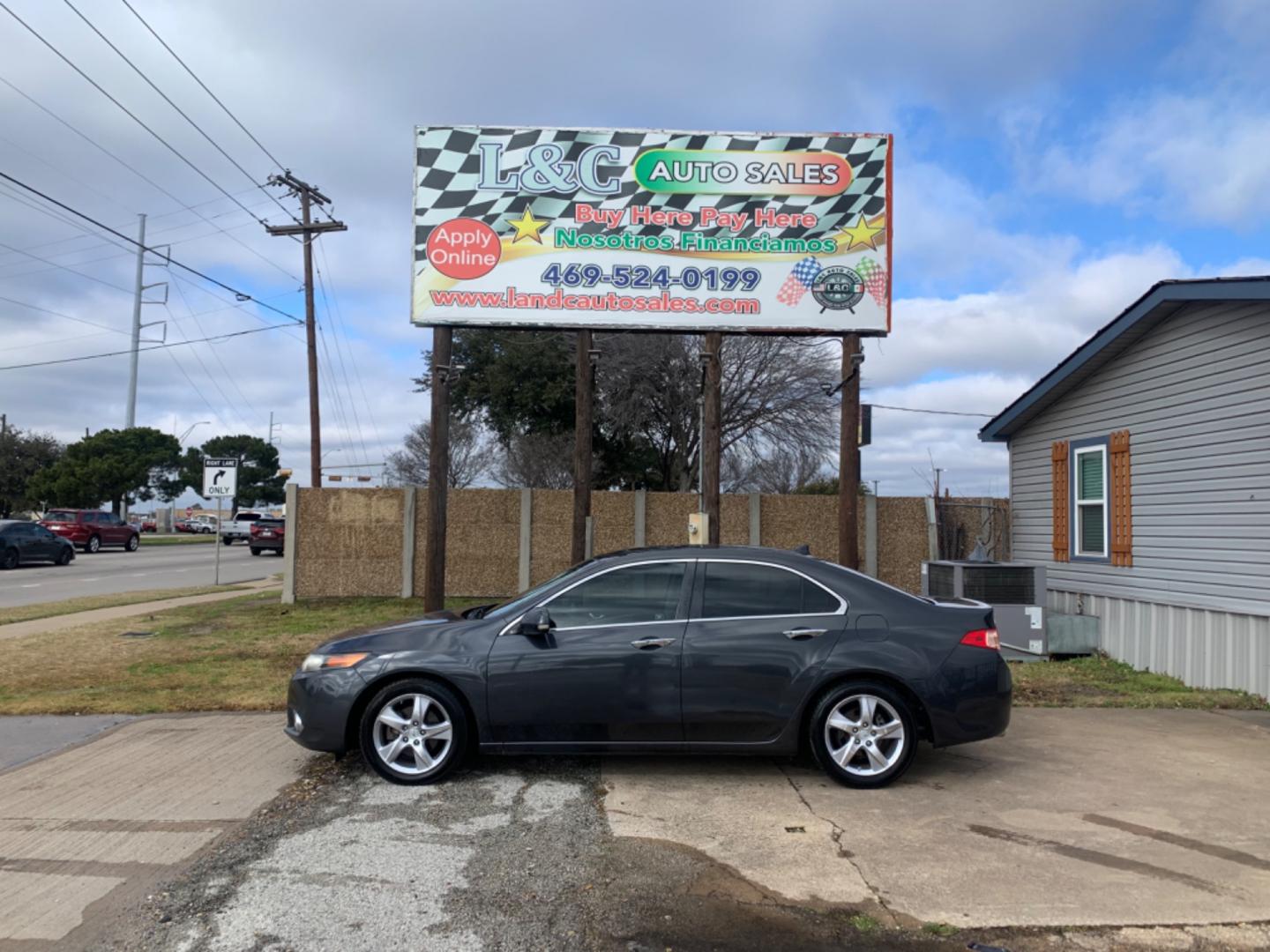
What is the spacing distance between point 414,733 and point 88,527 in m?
35.7

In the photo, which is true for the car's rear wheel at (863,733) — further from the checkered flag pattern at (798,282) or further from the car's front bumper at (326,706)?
the checkered flag pattern at (798,282)

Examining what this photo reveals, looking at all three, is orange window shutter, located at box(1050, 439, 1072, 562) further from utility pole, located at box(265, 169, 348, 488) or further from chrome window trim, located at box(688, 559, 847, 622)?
utility pole, located at box(265, 169, 348, 488)

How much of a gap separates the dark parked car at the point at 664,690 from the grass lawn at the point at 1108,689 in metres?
3.09

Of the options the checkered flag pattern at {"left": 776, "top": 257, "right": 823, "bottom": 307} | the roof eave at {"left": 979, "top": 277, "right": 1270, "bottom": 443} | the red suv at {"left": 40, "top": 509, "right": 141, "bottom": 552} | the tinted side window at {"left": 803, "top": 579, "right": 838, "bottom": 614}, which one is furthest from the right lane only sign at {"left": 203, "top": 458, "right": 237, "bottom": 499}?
the red suv at {"left": 40, "top": 509, "right": 141, "bottom": 552}

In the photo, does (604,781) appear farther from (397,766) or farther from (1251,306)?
(1251,306)

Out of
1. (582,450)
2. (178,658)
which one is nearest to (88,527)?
(178,658)

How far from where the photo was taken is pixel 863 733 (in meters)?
5.84

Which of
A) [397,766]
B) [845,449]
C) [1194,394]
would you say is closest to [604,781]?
[397,766]

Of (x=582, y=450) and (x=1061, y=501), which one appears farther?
(x=582, y=450)

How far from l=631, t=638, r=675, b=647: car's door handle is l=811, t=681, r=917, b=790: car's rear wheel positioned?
39.7 inches

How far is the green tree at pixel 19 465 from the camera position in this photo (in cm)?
5569

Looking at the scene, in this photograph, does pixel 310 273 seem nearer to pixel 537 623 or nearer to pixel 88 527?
pixel 88 527

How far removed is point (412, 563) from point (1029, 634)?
9.69 m

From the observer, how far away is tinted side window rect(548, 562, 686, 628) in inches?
237
